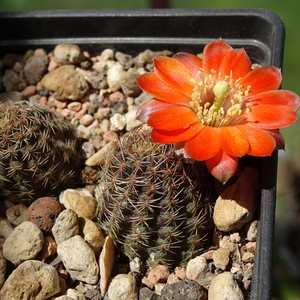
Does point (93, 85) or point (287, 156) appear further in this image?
point (287, 156)

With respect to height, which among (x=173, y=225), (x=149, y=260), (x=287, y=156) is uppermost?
(x=173, y=225)

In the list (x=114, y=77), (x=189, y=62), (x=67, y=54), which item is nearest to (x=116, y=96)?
(x=114, y=77)

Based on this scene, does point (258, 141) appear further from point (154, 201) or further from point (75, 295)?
point (75, 295)

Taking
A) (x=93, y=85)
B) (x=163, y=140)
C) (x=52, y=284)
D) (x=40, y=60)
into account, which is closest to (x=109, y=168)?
(x=163, y=140)

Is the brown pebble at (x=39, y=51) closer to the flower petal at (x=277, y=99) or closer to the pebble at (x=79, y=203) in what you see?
the pebble at (x=79, y=203)

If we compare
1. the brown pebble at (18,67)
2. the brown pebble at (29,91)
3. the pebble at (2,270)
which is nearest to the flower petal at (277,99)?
the pebble at (2,270)

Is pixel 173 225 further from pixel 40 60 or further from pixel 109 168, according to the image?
pixel 40 60

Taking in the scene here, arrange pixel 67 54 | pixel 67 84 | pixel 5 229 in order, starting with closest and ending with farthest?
pixel 5 229, pixel 67 84, pixel 67 54
